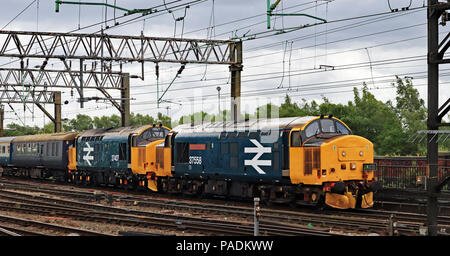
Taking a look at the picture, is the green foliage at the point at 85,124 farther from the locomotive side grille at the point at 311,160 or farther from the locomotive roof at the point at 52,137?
the locomotive side grille at the point at 311,160

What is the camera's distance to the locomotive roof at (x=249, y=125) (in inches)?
839

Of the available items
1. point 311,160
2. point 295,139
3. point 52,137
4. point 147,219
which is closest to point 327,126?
point 295,139

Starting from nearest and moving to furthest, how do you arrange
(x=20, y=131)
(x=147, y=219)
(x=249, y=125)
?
(x=147, y=219), (x=249, y=125), (x=20, y=131)

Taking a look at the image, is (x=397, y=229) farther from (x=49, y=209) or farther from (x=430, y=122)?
(x=49, y=209)

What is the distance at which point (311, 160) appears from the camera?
20156 mm

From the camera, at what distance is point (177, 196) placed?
28.6 meters

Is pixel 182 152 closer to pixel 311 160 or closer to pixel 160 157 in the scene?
pixel 160 157

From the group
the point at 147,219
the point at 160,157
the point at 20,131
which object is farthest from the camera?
the point at 20,131

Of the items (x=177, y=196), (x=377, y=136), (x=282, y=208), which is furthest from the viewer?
(x=377, y=136)

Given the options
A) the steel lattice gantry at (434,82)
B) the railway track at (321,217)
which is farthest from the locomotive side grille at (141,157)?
the steel lattice gantry at (434,82)

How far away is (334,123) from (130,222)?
26.9 ft

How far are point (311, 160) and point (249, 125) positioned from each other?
Answer: 13.4ft

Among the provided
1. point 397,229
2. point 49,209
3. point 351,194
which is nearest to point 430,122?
point 397,229
